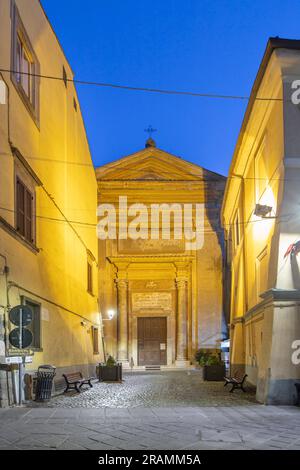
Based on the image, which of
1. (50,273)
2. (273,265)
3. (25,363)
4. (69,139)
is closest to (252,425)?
(273,265)

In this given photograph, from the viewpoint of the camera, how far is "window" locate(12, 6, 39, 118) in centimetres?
1359

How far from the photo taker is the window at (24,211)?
1375 cm

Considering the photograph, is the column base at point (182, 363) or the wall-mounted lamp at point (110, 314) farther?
the wall-mounted lamp at point (110, 314)

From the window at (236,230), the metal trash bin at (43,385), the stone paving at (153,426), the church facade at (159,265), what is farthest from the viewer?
the church facade at (159,265)

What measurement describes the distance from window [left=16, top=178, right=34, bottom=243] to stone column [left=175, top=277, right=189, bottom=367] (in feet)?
54.6

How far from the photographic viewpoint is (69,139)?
20.7 m

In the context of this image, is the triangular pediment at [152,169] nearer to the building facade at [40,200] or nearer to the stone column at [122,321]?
the stone column at [122,321]

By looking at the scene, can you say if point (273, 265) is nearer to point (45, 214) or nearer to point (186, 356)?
point (45, 214)

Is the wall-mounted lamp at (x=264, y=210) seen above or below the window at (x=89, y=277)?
above

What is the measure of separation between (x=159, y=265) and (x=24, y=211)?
17.2 m

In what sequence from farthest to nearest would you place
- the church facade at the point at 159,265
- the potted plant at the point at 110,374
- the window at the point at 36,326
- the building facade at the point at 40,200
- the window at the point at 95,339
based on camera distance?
the church facade at the point at 159,265 → the window at the point at 95,339 → the potted plant at the point at 110,374 → the window at the point at 36,326 → the building facade at the point at 40,200

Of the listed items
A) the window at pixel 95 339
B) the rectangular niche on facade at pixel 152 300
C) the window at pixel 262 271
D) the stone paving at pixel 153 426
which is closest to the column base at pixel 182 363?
the rectangular niche on facade at pixel 152 300

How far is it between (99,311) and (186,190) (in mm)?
8132

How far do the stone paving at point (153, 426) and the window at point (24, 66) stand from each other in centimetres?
737
